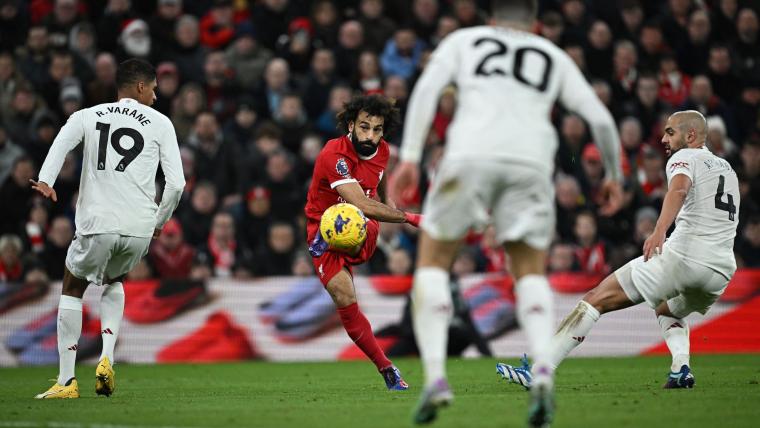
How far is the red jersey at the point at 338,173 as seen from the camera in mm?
10047

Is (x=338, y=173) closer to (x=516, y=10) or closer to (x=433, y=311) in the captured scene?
(x=516, y=10)

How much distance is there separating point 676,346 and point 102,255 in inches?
183

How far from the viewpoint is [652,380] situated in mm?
10609

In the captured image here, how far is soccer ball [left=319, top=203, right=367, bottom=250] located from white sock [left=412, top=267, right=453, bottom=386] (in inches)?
132

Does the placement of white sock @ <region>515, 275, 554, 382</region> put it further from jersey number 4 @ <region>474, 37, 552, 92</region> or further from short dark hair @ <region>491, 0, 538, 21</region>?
short dark hair @ <region>491, 0, 538, 21</region>

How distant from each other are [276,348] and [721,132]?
717 centimetres

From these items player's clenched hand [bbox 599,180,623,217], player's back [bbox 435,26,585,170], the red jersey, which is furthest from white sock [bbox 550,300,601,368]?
player's back [bbox 435,26,585,170]

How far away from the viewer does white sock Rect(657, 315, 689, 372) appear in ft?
31.1

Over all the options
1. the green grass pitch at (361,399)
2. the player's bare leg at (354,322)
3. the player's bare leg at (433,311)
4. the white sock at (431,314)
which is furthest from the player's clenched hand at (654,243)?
the white sock at (431,314)

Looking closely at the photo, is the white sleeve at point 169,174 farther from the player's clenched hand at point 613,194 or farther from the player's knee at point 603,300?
the player's clenched hand at point 613,194

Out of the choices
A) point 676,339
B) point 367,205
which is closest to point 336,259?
point 367,205

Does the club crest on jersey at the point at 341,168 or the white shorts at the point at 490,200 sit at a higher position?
the white shorts at the point at 490,200

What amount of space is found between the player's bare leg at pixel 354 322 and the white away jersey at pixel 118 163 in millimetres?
1547

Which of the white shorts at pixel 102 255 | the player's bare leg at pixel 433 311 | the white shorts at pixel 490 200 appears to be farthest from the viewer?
the white shorts at pixel 102 255
